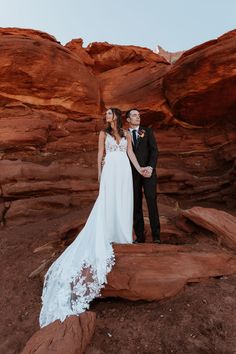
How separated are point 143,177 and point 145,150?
589 mm

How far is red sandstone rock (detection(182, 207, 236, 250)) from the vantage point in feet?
22.0

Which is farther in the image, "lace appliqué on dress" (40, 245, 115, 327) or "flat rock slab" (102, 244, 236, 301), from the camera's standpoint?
"flat rock slab" (102, 244, 236, 301)

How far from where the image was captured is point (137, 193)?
22.5 feet

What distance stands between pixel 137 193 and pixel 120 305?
232 centimetres

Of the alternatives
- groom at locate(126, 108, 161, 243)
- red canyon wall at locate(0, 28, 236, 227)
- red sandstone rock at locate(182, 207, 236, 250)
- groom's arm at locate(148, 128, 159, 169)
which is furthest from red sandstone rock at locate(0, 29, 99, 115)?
red sandstone rock at locate(182, 207, 236, 250)

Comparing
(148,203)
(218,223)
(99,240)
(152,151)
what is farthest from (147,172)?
(218,223)

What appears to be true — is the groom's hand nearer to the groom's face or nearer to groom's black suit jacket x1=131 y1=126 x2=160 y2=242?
groom's black suit jacket x1=131 y1=126 x2=160 y2=242

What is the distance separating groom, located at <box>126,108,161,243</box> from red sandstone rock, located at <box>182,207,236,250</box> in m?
1.04

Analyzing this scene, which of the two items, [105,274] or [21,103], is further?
[21,103]

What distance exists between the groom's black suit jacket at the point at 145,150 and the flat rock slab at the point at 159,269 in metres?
1.76

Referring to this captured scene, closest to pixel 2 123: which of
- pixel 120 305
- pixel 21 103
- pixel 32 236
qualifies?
pixel 21 103

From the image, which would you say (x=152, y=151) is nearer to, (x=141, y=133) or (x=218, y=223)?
A: (x=141, y=133)

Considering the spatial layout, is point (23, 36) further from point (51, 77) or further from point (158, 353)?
point (158, 353)

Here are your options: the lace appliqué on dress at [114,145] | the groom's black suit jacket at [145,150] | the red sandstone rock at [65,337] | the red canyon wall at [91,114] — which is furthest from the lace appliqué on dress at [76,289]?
the red canyon wall at [91,114]
